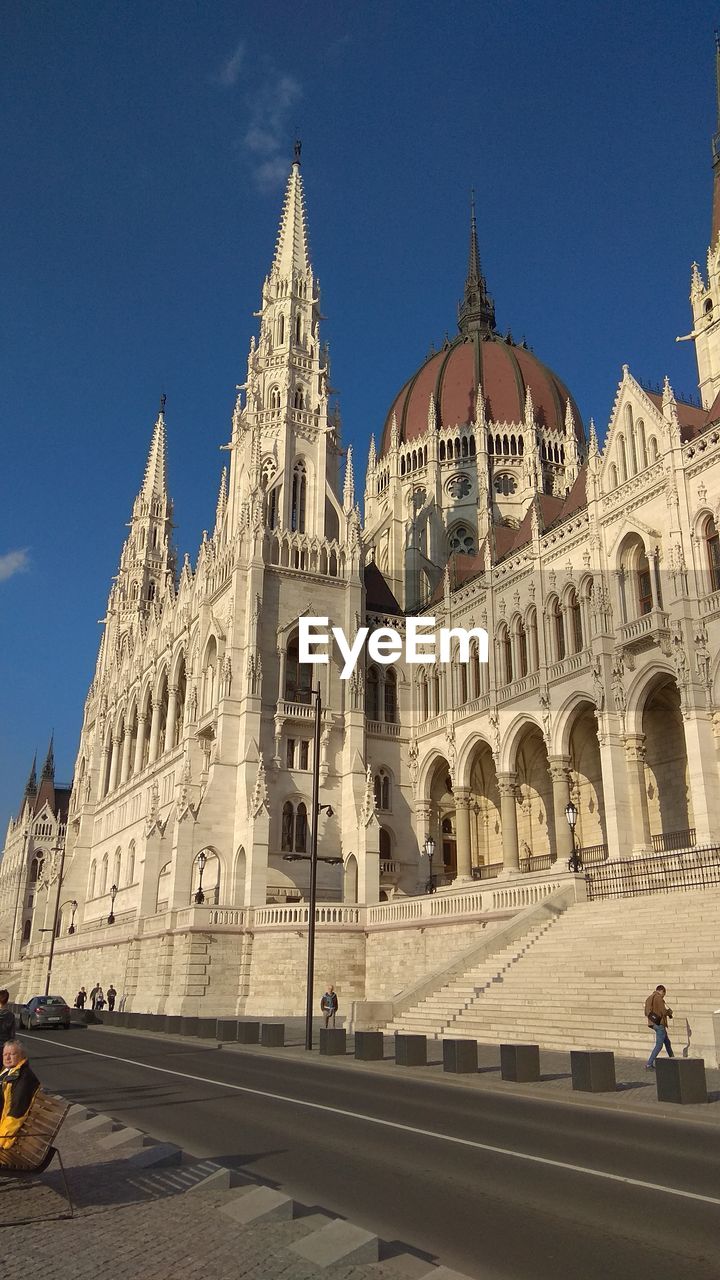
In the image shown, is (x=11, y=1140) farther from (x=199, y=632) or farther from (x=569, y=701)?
(x=199, y=632)

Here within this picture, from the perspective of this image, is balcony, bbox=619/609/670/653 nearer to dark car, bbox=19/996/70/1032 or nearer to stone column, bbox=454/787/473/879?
stone column, bbox=454/787/473/879

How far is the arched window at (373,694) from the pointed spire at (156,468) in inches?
1622

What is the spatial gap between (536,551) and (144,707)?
101 feet

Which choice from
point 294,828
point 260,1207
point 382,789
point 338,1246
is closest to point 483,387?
point 382,789

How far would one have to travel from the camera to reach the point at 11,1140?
7902 mm

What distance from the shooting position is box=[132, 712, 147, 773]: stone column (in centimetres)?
6222

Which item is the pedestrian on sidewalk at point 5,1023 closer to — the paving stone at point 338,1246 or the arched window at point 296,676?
the paving stone at point 338,1246

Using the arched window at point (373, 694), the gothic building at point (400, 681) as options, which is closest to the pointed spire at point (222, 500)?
the gothic building at point (400, 681)

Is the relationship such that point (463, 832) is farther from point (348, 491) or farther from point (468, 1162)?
point (468, 1162)

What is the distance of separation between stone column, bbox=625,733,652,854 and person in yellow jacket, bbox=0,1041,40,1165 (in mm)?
28326

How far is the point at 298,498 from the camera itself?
173ft

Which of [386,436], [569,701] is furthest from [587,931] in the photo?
[386,436]

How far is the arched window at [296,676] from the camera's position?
153ft

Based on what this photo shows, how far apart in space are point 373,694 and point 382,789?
4997 mm
